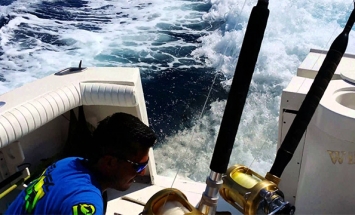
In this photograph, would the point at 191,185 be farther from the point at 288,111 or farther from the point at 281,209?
the point at 281,209

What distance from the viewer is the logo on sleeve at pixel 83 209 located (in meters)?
1.15

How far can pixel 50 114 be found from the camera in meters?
2.24

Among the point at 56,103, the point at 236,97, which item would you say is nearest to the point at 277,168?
the point at 236,97

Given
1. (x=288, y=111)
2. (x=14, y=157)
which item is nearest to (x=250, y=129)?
(x=288, y=111)

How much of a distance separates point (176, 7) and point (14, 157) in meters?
8.04

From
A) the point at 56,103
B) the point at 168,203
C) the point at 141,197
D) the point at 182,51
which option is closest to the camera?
the point at 168,203

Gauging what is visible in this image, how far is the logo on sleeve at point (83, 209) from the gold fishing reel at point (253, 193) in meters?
0.46

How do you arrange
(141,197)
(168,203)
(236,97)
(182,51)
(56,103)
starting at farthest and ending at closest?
(182,51) → (141,197) → (56,103) → (236,97) → (168,203)

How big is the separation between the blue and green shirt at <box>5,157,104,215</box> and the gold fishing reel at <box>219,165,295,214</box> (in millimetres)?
436

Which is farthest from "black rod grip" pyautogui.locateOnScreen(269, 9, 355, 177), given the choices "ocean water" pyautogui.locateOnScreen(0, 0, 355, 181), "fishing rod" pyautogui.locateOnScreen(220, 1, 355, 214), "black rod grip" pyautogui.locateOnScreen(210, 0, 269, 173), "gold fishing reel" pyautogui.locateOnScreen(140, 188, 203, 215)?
"ocean water" pyautogui.locateOnScreen(0, 0, 355, 181)

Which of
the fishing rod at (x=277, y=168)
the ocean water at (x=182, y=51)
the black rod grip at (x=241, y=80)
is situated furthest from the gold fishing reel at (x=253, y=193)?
the ocean water at (x=182, y=51)

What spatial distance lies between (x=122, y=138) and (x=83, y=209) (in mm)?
249

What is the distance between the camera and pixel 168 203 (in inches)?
44.3

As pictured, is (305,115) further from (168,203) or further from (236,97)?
(168,203)
